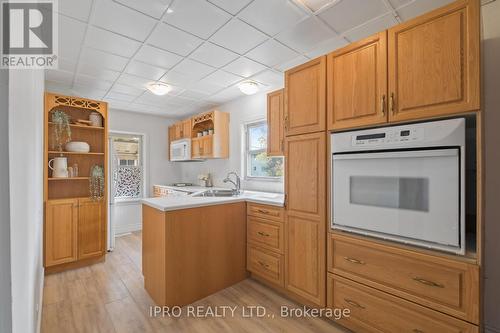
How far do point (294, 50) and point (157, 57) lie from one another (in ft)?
5.05

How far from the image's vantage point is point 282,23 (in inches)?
80.7

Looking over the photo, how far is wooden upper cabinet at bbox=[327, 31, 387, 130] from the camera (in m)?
1.67

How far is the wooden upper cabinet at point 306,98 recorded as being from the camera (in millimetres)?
2016

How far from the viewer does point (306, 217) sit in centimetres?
212

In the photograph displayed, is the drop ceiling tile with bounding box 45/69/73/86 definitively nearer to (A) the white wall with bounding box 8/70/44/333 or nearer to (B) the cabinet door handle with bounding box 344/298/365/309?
(A) the white wall with bounding box 8/70/44/333

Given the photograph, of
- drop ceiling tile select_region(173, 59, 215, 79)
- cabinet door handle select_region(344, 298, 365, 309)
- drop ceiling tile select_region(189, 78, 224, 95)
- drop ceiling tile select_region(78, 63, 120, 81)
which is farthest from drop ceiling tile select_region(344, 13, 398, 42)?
drop ceiling tile select_region(78, 63, 120, 81)

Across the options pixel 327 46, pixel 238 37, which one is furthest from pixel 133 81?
pixel 327 46

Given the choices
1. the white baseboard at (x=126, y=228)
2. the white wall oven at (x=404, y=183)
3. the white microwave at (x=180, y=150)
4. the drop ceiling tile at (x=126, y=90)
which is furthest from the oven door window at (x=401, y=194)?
the white baseboard at (x=126, y=228)

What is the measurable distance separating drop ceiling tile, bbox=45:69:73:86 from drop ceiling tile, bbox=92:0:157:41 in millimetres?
1482

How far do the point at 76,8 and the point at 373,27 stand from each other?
252 cm

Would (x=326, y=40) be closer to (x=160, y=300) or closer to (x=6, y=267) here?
(x=6, y=267)

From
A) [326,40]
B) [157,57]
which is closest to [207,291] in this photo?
[157,57]

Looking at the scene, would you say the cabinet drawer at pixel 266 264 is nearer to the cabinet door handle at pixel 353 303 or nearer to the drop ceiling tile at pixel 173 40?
the cabinet door handle at pixel 353 303

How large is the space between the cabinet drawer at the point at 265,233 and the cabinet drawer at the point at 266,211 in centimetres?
5
